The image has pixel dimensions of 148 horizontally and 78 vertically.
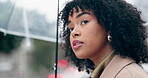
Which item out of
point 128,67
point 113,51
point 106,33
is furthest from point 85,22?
point 128,67

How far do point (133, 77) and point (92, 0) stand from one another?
0.63m

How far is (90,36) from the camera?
1.73 m

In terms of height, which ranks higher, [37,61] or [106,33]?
[106,33]

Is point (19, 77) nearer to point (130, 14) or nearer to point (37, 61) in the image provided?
point (37, 61)

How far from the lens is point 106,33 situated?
1795mm

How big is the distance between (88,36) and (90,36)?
1 cm

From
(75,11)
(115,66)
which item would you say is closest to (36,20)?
(75,11)

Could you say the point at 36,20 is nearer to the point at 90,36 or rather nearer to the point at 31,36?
the point at 31,36

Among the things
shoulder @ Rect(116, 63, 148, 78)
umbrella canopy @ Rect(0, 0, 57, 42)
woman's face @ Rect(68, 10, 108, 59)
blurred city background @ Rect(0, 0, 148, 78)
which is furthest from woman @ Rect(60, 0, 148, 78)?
umbrella canopy @ Rect(0, 0, 57, 42)

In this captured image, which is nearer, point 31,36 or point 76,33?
point 76,33

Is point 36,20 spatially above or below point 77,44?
above

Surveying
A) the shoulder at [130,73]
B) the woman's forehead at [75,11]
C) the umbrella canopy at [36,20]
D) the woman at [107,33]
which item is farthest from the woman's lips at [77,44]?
the umbrella canopy at [36,20]

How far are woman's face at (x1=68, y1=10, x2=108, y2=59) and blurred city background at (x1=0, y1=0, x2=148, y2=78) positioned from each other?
375mm

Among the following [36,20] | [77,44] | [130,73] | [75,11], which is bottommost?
[130,73]
